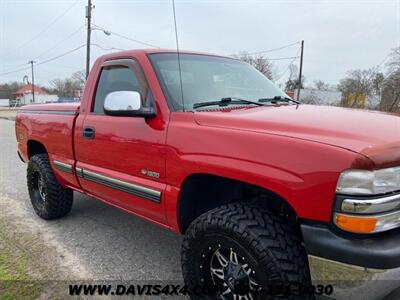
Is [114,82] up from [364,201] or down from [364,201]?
up

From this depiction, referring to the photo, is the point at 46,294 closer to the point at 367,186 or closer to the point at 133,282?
the point at 133,282

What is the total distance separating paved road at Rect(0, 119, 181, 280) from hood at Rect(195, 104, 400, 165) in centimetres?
154

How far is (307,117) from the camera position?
2398 mm

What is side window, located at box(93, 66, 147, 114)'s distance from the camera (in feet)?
10.7

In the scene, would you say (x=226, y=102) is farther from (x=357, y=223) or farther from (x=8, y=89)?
(x=8, y=89)

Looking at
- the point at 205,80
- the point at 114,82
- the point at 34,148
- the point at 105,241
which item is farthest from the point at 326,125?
the point at 34,148

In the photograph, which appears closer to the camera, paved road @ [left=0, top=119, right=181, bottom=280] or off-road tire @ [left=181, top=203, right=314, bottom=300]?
off-road tire @ [left=181, top=203, right=314, bottom=300]

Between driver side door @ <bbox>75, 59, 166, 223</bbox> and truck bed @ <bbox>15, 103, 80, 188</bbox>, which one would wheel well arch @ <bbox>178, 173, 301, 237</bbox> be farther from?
truck bed @ <bbox>15, 103, 80, 188</bbox>

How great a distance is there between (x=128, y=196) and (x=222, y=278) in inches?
43.6

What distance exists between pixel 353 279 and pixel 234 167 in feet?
2.70

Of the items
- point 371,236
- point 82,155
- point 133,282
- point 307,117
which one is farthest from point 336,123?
point 82,155

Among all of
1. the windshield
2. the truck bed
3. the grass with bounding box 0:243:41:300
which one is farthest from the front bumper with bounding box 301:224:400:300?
the truck bed

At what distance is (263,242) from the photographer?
2037mm

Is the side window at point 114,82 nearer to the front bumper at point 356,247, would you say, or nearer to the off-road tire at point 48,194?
the off-road tire at point 48,194
